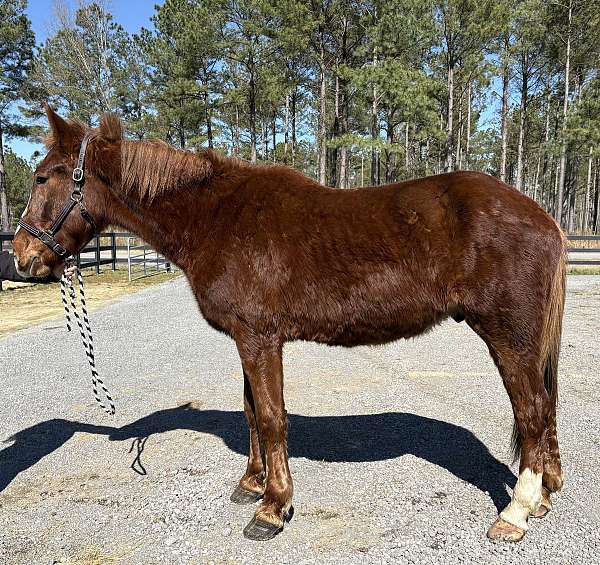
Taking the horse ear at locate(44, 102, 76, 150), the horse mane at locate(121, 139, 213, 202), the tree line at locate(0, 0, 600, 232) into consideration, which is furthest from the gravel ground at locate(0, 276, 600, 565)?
the tree line at locate(0, 0, 600, 232)

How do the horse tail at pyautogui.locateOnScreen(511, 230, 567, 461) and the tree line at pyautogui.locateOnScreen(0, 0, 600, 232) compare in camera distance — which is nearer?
the horse tail at pyautogui.locateOnScreen(511, 230, 567, 461)

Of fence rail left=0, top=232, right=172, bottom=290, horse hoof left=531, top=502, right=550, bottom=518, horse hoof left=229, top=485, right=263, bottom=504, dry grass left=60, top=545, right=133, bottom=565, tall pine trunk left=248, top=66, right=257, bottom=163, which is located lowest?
horse hoof left=229, top=485, right=263, bottom=504

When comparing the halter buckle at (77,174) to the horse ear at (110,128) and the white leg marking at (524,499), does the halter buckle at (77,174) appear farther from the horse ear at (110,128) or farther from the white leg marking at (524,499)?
the white leg marking at (524,499)

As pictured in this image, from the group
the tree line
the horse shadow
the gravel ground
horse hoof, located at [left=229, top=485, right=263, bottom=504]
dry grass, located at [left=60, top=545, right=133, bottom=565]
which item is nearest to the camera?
dry grass, located at [left=60, top=545, right=133, bottom=565]

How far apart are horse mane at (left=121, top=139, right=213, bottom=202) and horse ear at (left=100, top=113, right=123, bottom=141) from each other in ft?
0.34

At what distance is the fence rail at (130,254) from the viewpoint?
49.1 feet

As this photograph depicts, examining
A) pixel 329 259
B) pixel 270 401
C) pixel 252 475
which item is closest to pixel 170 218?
pixel 329 259

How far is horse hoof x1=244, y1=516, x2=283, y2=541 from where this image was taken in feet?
7.95

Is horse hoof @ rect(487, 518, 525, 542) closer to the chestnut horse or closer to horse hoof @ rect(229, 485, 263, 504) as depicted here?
the chestnut horse

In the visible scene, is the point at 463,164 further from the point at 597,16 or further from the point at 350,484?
the point at 350,484

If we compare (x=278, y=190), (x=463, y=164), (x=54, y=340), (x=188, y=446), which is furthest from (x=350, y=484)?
(x=463, y=164)

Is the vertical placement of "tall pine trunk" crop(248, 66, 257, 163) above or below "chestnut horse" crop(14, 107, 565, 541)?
above

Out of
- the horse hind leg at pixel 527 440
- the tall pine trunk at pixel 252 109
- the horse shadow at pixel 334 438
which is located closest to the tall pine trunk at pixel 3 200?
the tall pine trunk at pixel 252 109

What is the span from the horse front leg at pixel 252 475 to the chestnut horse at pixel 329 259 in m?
0.04
